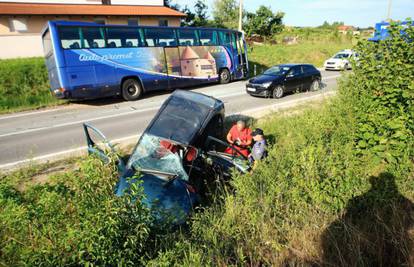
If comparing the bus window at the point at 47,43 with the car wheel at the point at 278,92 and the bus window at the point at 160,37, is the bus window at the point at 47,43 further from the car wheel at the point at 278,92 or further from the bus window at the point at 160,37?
the car wheel at the point at 278,92

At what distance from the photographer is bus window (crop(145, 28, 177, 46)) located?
1361 cm

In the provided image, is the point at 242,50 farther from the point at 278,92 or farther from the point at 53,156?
the point at 53,156

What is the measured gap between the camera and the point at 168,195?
13.7 ft

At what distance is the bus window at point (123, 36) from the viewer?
40.5 ft

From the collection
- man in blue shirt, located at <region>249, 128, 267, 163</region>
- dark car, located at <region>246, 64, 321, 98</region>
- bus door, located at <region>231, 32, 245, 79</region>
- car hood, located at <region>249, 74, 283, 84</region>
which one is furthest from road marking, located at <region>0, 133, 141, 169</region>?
bus door, located at <region>231, 32, 245, 79</region>

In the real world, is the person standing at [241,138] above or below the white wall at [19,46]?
below

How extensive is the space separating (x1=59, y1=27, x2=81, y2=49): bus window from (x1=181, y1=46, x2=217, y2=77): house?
5.51 metres

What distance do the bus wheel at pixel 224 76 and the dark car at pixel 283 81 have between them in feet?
13.6

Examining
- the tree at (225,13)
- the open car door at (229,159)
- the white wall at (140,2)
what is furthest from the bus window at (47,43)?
the tree at (225,13)

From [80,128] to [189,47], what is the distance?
8.30m

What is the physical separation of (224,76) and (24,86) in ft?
36.9

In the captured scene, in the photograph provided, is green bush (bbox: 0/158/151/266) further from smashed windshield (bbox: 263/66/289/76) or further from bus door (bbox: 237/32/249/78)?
bus door (bbox: 237/32/249/78)

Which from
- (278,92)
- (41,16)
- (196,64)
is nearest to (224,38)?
(196,64)

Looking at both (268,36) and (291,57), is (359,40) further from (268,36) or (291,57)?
(268,36)
